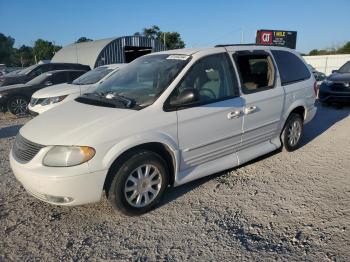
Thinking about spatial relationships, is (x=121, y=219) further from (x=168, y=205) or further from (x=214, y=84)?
(x=214, y=84)

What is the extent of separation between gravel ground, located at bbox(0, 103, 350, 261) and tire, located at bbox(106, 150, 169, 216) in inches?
6.2

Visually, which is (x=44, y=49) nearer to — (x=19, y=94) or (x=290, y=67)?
(x=19, y=94)

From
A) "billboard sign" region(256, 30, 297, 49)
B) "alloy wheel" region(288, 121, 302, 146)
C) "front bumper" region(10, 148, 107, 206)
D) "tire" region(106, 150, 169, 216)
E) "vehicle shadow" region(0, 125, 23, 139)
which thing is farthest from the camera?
"billboard sign" region(256, 30, 297, 49)

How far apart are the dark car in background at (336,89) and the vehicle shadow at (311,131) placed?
11.2 inches

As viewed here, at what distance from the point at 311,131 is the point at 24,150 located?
617 centimetres

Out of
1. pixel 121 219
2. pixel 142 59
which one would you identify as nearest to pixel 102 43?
pixel 142 59

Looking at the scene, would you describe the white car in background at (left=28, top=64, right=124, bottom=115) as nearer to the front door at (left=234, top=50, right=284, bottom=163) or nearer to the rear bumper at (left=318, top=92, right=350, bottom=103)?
the front door at (left=234, top=50, right=284, bottom=163)

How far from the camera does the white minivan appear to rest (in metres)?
3.41

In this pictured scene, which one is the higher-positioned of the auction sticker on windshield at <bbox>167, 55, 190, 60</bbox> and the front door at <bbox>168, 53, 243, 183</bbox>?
the auction sticker on windshield at <bbox>167, 55, 190, 60</bbox>

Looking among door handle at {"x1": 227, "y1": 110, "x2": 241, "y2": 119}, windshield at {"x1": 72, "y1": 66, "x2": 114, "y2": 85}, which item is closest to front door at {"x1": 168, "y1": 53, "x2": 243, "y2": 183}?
door handle at {"x1": 227, "y1": 110, "x2": 241, "y2": 119}

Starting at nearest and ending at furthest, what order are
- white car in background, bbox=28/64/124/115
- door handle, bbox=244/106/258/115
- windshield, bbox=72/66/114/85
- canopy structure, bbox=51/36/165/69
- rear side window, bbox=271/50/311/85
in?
1. door handle, bbox=244/106/258/115
2. rear side window, bbox=271/50/311/85
3. white car in background, bbox=28/64/124/115
4. windshield, bbox=72/66/114/85
5. canopy structure, bbox=51/36/165/69

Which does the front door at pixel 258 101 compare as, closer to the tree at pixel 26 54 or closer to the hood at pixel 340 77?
the hood at pixel 340 77

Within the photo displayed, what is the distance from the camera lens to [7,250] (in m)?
3.22

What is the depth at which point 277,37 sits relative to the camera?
22234 mm
